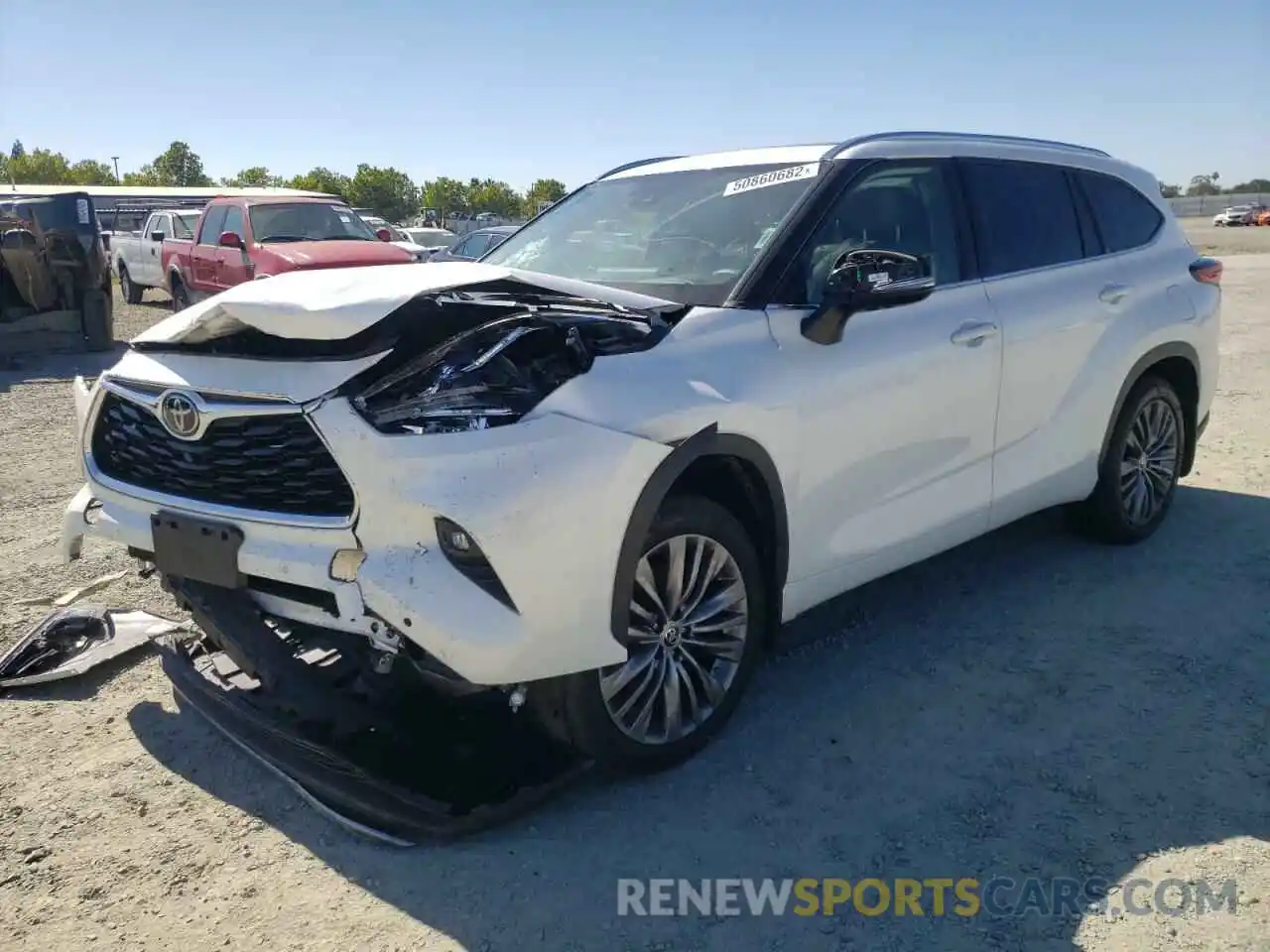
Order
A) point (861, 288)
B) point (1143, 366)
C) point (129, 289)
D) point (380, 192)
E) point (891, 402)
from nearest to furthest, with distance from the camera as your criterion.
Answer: point (861, 288) → point (891, 402) → point (1143, 366) → point (129, 289) → point (380, 192)

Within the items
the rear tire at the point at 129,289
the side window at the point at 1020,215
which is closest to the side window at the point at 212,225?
the rear tire at the point at 129,289

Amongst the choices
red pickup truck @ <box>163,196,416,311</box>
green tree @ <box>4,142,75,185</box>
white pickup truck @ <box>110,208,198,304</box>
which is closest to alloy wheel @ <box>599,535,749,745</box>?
red pickup truck @ <box>163,196,416,311</box>

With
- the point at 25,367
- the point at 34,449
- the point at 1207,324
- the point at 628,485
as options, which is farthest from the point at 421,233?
the point at 628,485

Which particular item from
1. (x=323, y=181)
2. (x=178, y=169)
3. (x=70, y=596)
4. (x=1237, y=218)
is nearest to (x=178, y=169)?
(x=178, y=169)

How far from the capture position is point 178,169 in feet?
362

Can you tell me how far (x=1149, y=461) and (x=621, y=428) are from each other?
3.58m

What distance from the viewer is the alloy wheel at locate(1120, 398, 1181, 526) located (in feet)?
17.4

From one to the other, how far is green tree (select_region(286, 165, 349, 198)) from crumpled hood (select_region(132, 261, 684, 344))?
281 ft

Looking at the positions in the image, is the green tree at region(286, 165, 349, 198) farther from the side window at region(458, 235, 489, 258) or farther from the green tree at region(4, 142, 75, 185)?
the side window at region(458, 235, 489, 258)

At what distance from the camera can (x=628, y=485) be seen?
9.68 ft

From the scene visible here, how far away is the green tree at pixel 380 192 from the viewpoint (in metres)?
86.0

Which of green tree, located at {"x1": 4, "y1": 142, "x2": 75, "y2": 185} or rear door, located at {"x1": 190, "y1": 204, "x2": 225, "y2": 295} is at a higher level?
green tree, located at {"x1": 4, "y1": 142, "x2": 75, "y2": 185}

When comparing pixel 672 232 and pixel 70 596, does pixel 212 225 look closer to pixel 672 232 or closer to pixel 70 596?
pixel 70 596

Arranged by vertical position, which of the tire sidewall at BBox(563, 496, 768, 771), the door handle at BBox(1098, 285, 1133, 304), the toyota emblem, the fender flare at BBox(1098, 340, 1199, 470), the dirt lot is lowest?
the dirt lot
